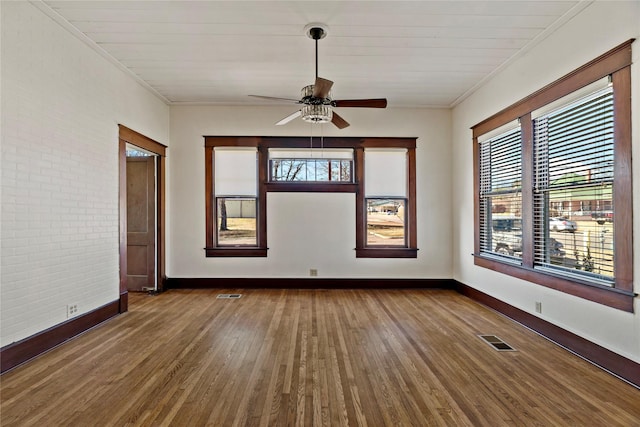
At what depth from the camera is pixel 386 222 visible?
18.7ft

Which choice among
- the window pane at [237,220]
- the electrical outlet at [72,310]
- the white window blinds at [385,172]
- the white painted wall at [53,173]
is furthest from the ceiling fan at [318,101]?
the electrical outlet at [72,310]

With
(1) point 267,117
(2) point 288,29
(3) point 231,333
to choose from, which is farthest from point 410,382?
(1) point 267,117

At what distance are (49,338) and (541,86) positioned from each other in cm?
547

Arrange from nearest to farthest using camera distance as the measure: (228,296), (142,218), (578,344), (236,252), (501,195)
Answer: (578,344) < (501,195) < (228,296) < (142,218) < (236,252)

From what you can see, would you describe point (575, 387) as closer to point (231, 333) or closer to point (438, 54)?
point (231, 333)

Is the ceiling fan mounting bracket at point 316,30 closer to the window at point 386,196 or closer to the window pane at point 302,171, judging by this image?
the window pane at point 302,171

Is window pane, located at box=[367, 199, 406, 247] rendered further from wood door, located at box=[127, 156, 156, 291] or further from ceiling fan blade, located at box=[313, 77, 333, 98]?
wood door, located at box=[127, 156, 156, 291]

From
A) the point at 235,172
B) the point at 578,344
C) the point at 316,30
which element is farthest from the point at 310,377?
the point at 235,172

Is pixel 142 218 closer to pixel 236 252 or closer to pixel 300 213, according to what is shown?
pixel 236 252

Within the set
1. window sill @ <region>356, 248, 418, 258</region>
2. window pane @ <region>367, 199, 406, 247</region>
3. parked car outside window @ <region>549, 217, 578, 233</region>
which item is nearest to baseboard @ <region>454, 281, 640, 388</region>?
parked car outside window @ <region>549, 217, 578, 233</region>

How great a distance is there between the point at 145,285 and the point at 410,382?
4.57 meters

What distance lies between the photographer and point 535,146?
141 inches

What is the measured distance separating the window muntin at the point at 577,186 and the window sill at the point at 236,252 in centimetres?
391

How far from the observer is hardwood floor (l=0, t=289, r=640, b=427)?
2.07m
